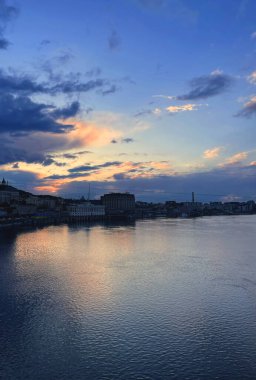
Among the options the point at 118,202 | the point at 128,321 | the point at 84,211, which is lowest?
the point at 128,321

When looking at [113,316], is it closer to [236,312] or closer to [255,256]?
[236,312]

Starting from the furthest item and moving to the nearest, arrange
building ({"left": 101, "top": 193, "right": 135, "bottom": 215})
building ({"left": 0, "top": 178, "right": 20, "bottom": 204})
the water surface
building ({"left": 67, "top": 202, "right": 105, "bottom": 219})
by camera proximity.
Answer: building ({"left": 101, "top": 193, "right": 135, "bottom": 215}) < building ({"left": 67, "top": 202, "right": 105, "bottom": 219}) < building ({"left": 0, "top": 178, "right": 20, "bottom": 204}) < the water surface

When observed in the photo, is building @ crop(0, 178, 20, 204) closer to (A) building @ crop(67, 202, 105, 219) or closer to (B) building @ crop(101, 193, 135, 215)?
(A) building @ crop(67, 202, 105, 219)

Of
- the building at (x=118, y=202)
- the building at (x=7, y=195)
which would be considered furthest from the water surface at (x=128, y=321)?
the building at (x=118, y=202)

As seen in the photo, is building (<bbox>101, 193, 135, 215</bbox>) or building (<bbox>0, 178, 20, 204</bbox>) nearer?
building (<bbox>0, 178, 20, 204</bbox>)

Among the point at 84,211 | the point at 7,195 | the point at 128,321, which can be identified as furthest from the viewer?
the point at 84,211

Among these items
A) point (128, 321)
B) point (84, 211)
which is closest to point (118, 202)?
point (84, 211)

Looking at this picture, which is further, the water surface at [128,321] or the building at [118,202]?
the building at [118,202]

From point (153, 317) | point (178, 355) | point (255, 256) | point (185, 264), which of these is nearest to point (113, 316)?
point (153, 317)

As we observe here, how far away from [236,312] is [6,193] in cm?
12510

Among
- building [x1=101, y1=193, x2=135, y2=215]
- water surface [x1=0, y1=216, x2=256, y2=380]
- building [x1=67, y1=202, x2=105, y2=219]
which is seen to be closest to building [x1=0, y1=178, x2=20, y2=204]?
building [x1=67, y1=202, x2=105, y2=219]

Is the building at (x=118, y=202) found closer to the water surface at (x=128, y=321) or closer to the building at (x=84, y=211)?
the building at (x=84, y=211)

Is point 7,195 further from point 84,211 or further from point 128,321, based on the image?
point 128,321

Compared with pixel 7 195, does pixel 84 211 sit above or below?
below
